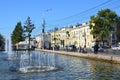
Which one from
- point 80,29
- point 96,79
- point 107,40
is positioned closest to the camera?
point 96,79

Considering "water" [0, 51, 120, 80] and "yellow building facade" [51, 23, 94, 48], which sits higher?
"yellow building facade" [51, 23, 94, 48]

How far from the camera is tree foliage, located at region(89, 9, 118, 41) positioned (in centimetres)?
10991

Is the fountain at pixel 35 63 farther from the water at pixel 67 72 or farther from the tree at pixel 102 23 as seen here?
the tree at pixel 102 23

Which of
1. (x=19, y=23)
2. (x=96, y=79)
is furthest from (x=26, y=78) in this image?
(x=19, y=23)

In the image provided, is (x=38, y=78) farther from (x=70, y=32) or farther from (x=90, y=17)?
(x=70, y=32)

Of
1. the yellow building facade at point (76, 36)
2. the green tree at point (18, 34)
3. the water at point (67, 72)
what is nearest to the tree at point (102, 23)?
the yellow building facade at point (76, 36)

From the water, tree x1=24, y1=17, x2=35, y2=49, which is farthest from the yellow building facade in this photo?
the water

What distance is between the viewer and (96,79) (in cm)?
2319

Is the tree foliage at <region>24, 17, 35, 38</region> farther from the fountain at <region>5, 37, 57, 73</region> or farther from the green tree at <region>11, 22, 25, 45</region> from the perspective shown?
the fountain at <region>5, 37, 57, 73</region>

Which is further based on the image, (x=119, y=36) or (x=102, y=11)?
(x=119, y=36)

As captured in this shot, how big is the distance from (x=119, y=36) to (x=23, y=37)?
53.4 m

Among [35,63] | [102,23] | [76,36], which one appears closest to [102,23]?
[102,23]

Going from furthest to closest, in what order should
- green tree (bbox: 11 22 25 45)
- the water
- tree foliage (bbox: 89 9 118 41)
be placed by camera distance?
1. green tree (bbox: 11 22 25 45)
2. tree foliage (bbox: 89 9 118 41)
3. the water

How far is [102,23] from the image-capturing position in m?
111
